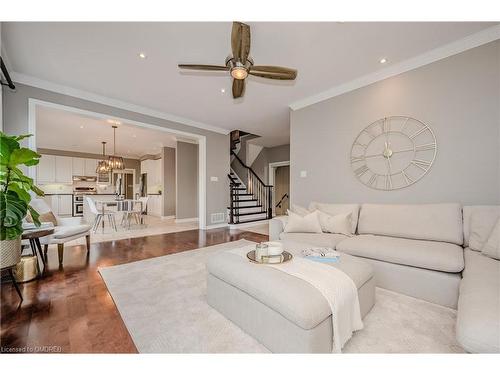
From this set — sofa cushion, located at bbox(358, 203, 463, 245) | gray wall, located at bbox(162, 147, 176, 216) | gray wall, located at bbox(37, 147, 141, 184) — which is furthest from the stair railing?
gray wall, located at bbox(37, 147, 141, 184)

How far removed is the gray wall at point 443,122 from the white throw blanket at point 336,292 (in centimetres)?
214

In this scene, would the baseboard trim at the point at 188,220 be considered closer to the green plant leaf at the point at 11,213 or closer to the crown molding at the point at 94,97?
the crown molding at the point at 94,97

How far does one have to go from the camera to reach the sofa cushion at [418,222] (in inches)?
84.7

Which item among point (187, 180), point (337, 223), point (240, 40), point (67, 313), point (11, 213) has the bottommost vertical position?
point (67, 313)

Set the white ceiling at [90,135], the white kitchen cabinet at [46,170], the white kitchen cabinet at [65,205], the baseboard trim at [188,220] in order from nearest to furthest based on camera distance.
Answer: the white ceiling at [90,135] → the baseboard trim at [188,220] → the white kitchen cabinet at [46,170] → the white kitchen cabinet at [65,205]

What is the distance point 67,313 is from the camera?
1.65m

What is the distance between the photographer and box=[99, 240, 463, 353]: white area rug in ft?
4.22

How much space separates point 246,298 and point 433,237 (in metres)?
2.16

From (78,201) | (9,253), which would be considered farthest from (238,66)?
(78,201)

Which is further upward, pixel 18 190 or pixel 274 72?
pixel 274 72

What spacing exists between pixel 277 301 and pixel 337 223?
1883 millimetres

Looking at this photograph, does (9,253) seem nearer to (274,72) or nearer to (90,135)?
(274,72)

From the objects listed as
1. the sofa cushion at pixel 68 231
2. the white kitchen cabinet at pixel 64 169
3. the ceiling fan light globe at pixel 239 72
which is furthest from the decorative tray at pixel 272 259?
the white kitchen cabinet at pixel 64 169

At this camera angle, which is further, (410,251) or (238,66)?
(238,66)
